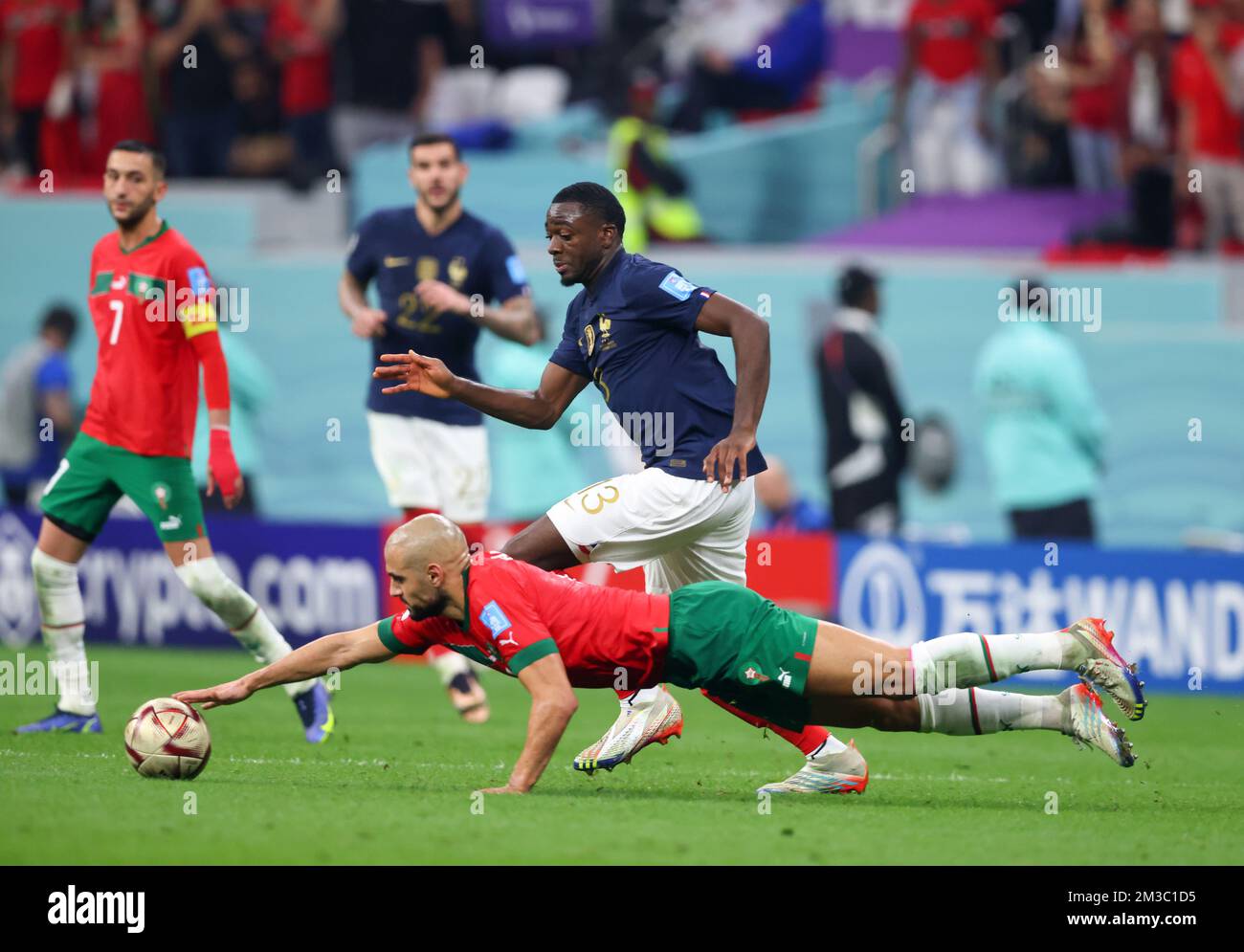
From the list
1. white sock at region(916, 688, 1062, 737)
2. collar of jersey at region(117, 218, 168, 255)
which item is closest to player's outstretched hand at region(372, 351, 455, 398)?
collar of jersey at region(117, 218, 168, 255)

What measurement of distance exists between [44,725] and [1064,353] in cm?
754

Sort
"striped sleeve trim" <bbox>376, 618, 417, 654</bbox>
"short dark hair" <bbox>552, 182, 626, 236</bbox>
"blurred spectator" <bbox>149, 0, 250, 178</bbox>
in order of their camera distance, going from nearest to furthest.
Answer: "striped sleeve trim" <bbox>376, 618, 417, 654</bbox>
"short dark hair" <bbox>552, 182, 626, 236</bbox>
"blurred spectator" <bbox>149, 0, 250, 178</bbox>

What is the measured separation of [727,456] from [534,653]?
4.35ft

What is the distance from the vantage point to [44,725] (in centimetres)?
982

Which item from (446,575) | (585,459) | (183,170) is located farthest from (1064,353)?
(183,170)

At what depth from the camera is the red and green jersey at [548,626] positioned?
750 centimetres

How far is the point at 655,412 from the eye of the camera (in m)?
8.52

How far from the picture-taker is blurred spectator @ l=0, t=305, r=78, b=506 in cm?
1756

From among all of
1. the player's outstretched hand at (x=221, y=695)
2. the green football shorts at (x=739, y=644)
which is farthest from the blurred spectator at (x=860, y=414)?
the player's outstretched hand at (x=221, y=695)

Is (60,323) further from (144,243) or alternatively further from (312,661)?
(312,661)

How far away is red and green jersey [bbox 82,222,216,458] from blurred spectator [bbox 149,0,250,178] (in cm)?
1112

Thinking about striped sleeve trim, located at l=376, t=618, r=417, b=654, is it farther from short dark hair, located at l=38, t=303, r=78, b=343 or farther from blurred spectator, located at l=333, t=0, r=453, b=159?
blurred spectator, located at l=333, t=0, r=453, b=159

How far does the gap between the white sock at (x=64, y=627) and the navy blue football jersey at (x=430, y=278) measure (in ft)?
7.17

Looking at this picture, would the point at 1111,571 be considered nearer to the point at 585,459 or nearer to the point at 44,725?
the point at 585,459
